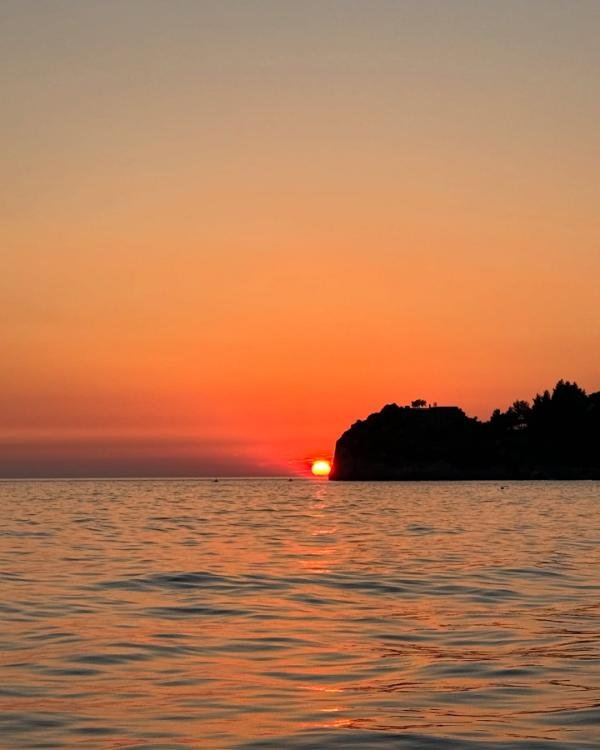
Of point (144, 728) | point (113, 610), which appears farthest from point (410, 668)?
point (113, 610)

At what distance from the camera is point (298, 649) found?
17547mm

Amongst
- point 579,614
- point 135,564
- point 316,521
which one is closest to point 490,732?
point 579,614

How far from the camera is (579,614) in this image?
850 inches

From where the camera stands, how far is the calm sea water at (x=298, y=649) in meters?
12.1

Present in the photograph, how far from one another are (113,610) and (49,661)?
6042 mm

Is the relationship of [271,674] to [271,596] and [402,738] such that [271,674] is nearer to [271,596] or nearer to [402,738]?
[402,738]

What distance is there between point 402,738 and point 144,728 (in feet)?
9.75

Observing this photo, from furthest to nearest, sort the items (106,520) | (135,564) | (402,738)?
(106,520), (135,564), (402,738)

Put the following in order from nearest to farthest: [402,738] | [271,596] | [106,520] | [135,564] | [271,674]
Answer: [402,738]
[271,674]
[271,596]
[135,564]
[106,520]

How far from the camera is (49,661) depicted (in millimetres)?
16344

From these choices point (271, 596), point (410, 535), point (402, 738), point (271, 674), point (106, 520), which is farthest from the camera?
point (106, 520)

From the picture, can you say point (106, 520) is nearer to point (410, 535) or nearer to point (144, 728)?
point (410, 535)

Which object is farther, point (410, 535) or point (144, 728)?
point (410, 535)

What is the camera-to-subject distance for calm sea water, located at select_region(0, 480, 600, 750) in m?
12.1
